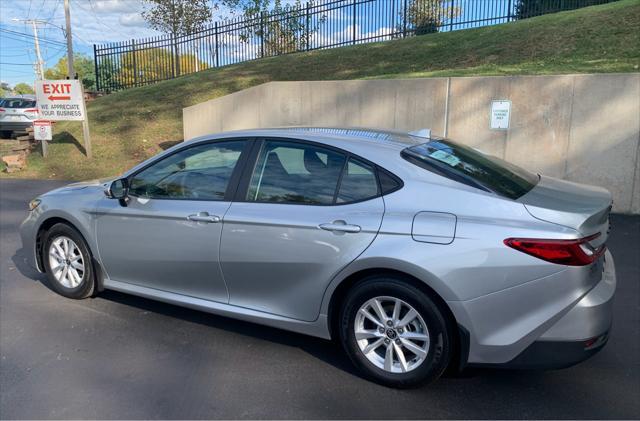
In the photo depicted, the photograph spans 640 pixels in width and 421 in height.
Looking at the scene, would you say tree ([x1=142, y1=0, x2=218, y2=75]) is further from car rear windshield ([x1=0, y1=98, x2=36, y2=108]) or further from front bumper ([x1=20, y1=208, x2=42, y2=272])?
front bumper ([x1=20, y1=208, x2=42, y2=272])

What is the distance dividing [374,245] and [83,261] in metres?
2.75

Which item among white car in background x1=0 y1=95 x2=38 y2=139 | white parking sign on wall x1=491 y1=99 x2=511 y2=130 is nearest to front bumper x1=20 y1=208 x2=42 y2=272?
white parking sign on wall x1=491 y1=99 x2=511 y2=130

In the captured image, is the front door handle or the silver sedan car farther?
the front door handle

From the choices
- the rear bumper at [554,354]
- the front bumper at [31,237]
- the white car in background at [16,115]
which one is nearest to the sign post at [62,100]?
the white car in background at [16,115]

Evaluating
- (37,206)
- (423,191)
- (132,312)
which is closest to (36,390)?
(132,312)

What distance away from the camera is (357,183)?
3.37m

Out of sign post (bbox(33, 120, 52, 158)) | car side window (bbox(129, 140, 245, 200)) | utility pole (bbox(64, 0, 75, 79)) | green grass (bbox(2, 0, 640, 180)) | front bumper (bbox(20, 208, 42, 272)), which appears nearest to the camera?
car side window (bbox(129, 140, 245, 200))

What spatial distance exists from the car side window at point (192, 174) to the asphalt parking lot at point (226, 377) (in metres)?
1.08

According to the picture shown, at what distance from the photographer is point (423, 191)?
3145mm

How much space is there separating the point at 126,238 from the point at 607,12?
13.6 metres

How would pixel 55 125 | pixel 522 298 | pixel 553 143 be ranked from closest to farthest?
pixel 522 298 → pixel 553 143 → pixel 55 125

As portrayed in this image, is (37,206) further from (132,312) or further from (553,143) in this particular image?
(553,143)

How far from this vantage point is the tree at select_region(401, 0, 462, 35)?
1781 cm

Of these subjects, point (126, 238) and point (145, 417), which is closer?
point (145, 417)
